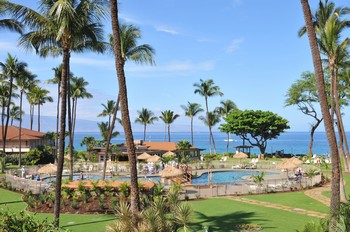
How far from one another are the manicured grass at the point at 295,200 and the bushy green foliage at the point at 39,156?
113 ft

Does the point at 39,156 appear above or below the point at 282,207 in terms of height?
above

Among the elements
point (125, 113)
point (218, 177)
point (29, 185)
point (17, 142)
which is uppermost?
point (125, 113)

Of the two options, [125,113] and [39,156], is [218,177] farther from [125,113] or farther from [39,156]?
[125,113]

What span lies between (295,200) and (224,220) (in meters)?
7.28

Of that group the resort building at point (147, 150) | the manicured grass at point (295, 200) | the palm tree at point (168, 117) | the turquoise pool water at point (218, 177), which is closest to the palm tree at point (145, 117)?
the palm tree at point (168, 117)

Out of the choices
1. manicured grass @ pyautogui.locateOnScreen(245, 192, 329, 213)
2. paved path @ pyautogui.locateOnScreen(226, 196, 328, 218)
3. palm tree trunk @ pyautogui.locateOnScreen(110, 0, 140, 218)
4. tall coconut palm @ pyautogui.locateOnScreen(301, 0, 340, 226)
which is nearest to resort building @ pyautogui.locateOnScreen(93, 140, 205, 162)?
manicured grass @ pyautogui.locateOnScreen(245, 192, 329, 213)

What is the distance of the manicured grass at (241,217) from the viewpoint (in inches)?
550

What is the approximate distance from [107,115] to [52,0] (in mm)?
55589

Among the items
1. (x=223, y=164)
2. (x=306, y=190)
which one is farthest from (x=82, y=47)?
(x=223, y=164)

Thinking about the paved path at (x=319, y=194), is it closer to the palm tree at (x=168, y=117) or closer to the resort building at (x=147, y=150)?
the resort building at (x=147, y=150)

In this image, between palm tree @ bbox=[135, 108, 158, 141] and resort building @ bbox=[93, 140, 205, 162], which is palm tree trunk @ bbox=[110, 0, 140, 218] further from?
palm tree @ bbox=[135, 108, 158, 141]

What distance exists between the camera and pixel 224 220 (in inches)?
600

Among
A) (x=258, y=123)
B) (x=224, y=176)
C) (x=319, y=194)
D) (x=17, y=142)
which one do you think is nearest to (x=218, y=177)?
(x=224, y=176)

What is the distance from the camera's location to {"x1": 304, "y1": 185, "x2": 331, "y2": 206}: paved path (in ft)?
65.7
